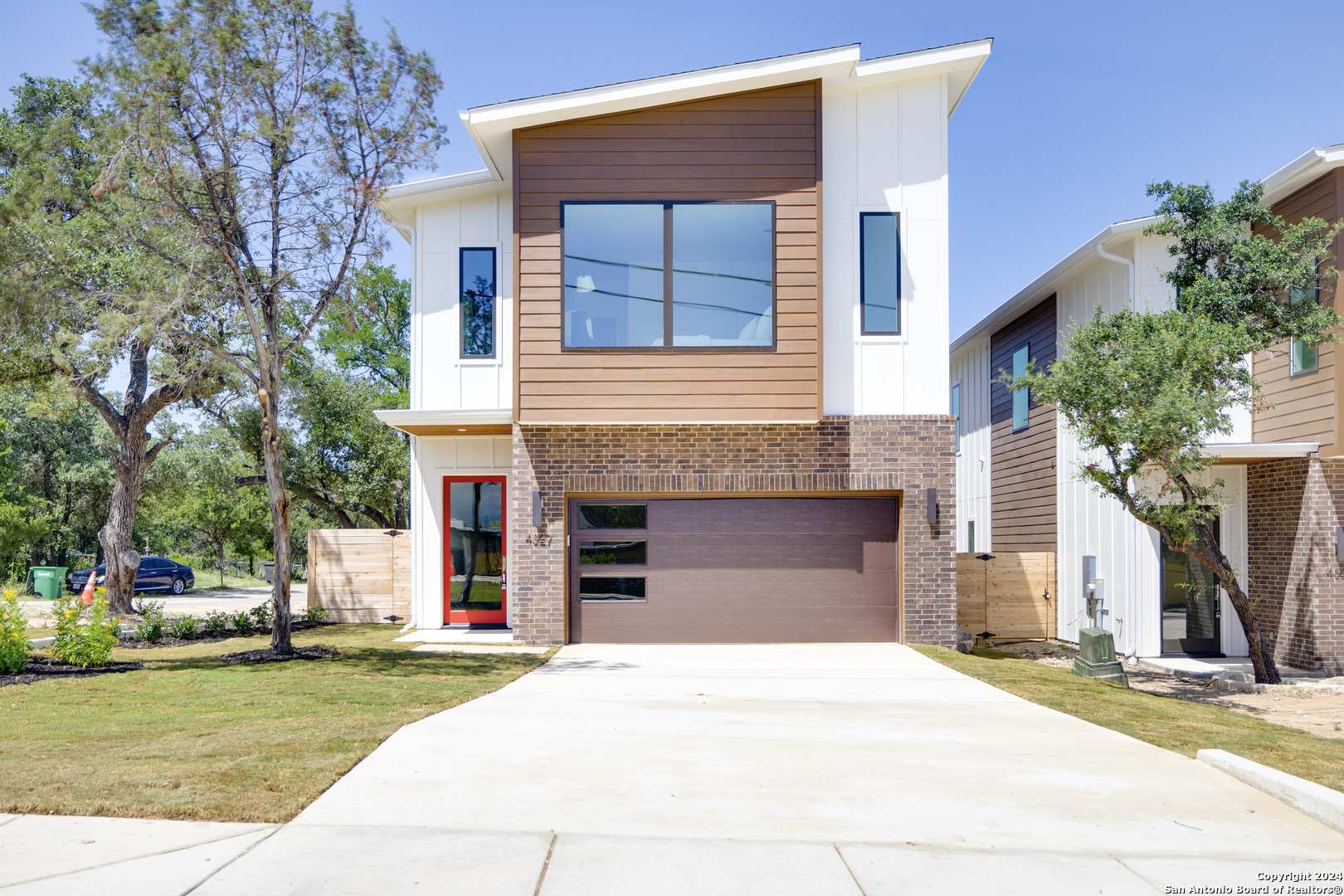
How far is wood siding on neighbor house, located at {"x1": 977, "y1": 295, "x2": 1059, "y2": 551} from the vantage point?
1611 cm

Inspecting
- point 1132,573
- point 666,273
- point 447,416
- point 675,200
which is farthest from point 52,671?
point 1132,573

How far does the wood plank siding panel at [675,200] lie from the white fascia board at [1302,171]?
614 centimetres

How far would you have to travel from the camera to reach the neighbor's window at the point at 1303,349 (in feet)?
37.7

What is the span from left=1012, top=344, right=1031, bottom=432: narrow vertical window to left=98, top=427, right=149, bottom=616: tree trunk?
1614 cm

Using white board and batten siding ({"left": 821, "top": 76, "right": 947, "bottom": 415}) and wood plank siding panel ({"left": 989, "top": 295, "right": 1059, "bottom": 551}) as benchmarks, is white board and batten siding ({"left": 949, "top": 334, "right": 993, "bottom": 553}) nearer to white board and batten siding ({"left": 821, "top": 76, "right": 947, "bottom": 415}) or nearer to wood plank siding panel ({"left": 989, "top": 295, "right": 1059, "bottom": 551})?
wood plank siding panel ({"left": 989, "top": 295, "right": 1059, "bottom": 551})

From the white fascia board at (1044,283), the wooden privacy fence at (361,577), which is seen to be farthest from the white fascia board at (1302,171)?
the wooden privacy fence at (361,577)

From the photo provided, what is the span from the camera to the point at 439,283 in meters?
13.5

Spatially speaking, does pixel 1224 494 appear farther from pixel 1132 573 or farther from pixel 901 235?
pixel 901 235

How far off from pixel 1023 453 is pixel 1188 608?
4403mm

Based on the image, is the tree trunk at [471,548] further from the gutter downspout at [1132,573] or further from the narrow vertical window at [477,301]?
the gutter downspout at [1132,573]

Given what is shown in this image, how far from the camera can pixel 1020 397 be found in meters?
17.2

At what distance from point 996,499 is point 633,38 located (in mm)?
11459

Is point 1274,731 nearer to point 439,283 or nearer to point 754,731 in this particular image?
point 754,731

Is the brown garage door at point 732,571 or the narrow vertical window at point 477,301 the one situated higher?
the narrow vertical window at point 477,301
